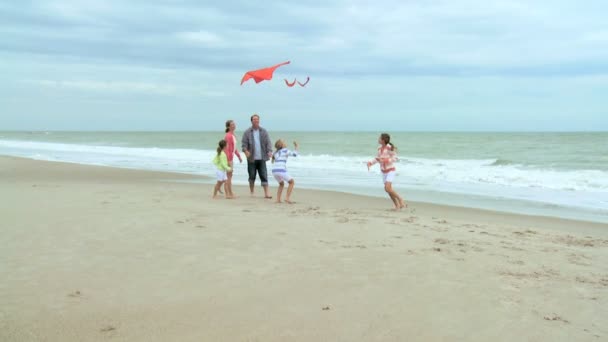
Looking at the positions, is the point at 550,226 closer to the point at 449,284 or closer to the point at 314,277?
the point at 449,284

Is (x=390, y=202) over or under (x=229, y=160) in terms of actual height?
under

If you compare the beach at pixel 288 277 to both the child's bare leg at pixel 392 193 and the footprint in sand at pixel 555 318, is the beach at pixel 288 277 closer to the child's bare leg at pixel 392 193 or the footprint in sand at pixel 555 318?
the footprint in sand at pixel 555 318

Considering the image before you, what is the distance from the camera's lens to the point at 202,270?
488cm

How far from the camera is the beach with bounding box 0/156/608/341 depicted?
3629 millimetres

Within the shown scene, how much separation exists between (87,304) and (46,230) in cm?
281

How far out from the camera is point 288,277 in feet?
15.5

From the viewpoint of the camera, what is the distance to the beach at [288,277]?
11.9 ft

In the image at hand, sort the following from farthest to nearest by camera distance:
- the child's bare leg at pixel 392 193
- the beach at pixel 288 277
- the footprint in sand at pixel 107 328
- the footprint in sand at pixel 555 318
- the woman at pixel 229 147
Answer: the woman at pixel 229 147 < the child's bare leg at pixel 392 193 < the footprint in sand at pixel 555 318 < the beach at pixel 288 277 < the footprint in sand at pixel 107 328

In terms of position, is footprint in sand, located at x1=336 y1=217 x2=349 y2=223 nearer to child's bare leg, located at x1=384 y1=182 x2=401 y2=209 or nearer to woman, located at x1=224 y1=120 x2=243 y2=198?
child's bare leg, located at x1=384 y1=182 x2=401 y2=209

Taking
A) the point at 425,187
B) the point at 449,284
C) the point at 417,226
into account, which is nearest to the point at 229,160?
the point at 417,226

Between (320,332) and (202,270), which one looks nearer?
(320,332)

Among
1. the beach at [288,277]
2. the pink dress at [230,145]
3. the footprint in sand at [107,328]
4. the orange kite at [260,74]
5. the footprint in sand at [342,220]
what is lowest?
the footprint in sand at [107,328]

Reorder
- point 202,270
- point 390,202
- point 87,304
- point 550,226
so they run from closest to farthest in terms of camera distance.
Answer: point 87,304, point 202,270, point 550,226, point 390,202

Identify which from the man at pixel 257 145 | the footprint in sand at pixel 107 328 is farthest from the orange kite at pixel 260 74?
the footprint in sand at pixel 107 328
